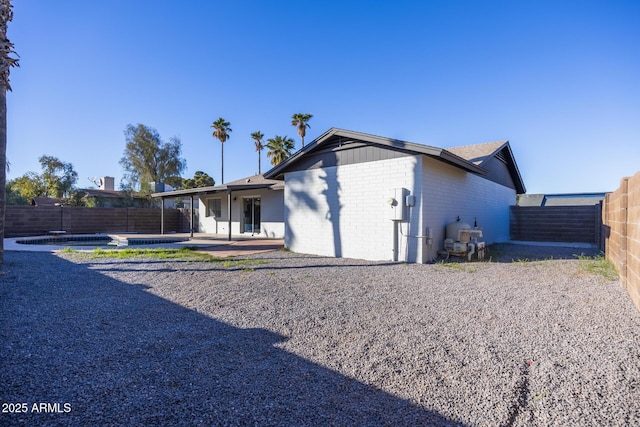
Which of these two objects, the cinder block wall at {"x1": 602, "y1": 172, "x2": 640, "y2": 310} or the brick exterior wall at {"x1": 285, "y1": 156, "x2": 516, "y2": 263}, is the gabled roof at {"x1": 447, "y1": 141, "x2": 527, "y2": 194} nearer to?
the brick exterior wall at {"x1": 285, "y1": 156, "x2": 516, "y2": 263}

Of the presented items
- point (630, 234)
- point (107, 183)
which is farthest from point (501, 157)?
point (107, 183)

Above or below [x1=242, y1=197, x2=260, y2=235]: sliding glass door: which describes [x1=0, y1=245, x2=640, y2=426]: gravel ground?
below

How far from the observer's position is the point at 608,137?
40.3 feet

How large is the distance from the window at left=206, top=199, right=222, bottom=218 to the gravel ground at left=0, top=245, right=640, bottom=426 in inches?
516

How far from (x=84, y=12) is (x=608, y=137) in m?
18.5

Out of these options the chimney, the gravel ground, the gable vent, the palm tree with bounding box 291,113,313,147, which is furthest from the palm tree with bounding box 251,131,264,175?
the gravel ground

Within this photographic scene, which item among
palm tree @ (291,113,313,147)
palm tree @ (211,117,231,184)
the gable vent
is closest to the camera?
the gable vent

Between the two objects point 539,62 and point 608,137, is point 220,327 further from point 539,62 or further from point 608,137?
point 608,137

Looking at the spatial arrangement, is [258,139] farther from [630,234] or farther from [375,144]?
[630,234]

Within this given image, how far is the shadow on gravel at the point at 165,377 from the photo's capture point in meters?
2.06

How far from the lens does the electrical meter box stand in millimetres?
8414

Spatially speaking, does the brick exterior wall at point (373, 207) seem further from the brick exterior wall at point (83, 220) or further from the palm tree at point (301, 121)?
the palm tree at point (301, 121)

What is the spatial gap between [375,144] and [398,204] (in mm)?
1911

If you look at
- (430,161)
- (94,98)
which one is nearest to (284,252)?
(430,161)
